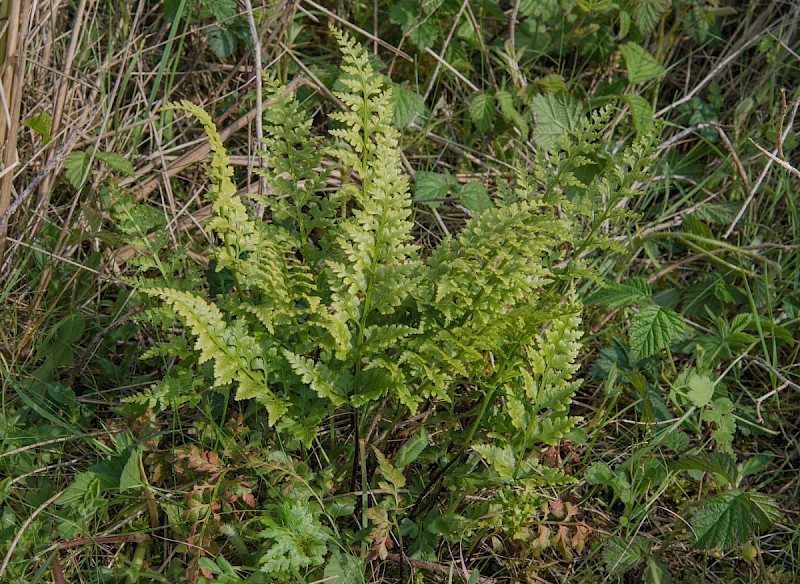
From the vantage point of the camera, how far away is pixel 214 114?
320 cm

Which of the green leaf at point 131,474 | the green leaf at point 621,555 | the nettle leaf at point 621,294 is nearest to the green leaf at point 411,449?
the green leaf at point 621,555

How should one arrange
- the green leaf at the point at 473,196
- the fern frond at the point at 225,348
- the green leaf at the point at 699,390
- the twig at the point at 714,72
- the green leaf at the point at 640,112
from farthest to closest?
the twig at the point at 714,72, the green leaf at the point at 640,112, the green leaf at the point at 473,196, the green leaf at the point at 699,390, the fern frond at the point at 225,348

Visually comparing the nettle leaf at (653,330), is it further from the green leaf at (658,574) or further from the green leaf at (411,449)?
the green leaf at (411,449)

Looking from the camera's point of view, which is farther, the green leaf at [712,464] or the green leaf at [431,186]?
the green leaf at [431,186]

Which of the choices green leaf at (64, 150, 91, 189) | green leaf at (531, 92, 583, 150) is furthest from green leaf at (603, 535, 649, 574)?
green leaf at (64, 150, 91, 189)

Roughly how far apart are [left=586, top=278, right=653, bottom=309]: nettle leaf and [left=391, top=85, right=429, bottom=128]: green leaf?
37.0 inches

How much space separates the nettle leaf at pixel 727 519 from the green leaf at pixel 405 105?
1.66m

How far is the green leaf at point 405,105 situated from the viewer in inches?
118

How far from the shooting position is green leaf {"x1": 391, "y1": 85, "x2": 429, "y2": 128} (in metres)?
3.00

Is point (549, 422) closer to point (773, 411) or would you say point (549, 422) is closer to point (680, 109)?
point (773, 411)

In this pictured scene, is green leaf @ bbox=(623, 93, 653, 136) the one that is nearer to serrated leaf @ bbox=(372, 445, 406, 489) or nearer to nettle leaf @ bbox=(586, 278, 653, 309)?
nettle leaf @ bbox=(586, 278, 653, 309)

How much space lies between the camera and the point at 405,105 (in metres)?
3.03

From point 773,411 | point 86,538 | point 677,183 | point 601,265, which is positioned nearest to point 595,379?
point 601,265

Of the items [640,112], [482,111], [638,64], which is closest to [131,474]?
[482,111]
